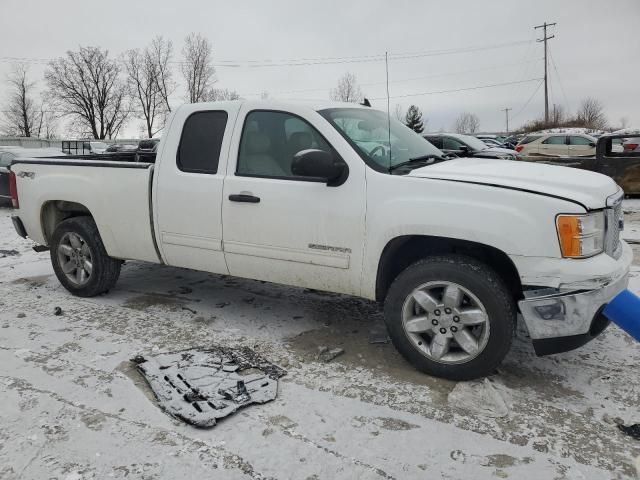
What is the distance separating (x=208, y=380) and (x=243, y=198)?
1404 millimetres

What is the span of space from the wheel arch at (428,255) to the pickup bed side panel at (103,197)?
220 centimetres

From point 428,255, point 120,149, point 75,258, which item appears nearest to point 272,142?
point 428,255

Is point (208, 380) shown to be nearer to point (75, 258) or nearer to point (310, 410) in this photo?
point (310, 410)

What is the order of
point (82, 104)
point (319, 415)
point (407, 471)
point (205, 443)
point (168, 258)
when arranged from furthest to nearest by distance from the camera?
point (82, 104)
point (168, 258)
point (319, 415)
point (205, 443)
point (407, 471)

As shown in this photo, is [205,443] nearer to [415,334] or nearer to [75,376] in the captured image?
[75,376]

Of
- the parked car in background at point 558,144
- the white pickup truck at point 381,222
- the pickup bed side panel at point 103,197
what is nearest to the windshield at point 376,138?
the white pickup truck at point 381,222

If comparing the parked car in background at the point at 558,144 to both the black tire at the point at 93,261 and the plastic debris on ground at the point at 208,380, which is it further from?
the plastic debris on ground at the point at 208,380

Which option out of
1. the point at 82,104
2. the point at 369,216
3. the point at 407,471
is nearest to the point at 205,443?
the point at 407,471

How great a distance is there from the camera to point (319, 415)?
9.83ft

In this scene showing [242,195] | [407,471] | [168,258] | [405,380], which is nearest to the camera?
[407,471]

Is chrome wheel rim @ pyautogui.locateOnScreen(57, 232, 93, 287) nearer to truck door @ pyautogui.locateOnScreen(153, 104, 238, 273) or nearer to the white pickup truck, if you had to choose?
the white pickup truck

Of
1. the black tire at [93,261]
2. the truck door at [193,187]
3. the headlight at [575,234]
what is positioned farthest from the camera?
the black tire at [93,261]

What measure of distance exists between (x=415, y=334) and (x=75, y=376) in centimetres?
230

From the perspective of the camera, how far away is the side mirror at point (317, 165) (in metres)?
3.48
